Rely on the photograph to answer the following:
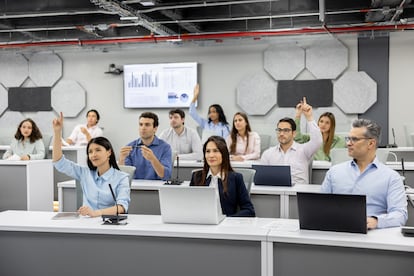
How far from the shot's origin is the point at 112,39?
866cm

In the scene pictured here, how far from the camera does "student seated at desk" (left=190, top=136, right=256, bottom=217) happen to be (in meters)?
3.08

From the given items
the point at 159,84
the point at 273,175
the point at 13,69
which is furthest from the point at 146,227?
the point at 13,69

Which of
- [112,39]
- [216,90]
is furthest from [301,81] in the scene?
[112,39]

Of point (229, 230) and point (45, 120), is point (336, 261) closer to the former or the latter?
point (229, 230)

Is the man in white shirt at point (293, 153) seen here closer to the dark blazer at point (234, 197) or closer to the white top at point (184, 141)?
the dark blazer at point (234, 197)

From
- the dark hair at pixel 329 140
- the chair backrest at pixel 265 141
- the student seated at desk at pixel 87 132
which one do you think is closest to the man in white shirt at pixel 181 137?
the chair backrest at pixel 265 141

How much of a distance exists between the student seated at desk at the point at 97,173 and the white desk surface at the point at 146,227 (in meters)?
0.40

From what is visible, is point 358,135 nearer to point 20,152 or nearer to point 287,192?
point 287,192

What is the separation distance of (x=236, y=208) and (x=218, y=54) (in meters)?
6.11

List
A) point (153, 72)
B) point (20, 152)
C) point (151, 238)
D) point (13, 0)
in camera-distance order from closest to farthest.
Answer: point (151, 238), point (20, 152), point (13, 0), point (153, 72)

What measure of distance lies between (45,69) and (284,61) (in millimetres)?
4816

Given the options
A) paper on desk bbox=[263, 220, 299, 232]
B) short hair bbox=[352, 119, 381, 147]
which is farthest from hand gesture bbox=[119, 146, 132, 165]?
short hair bbox=[352, 119, 381, 147]

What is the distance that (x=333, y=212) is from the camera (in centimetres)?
218

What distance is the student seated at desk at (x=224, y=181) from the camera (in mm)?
3084
